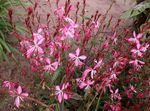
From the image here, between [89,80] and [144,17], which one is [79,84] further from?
[144,17]

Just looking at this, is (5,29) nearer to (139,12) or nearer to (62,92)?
(139,12)

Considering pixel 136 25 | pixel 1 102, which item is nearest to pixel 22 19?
pixel 136 25

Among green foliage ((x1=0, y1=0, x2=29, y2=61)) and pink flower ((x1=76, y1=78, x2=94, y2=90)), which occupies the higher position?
green foliage ((x1=0, y1=0, x2=29, y2=61))

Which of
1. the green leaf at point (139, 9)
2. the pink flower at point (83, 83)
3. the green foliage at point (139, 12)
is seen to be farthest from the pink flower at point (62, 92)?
the green leaf at point (139, 9)

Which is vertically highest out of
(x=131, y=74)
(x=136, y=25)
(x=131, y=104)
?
(x=136, y=25)

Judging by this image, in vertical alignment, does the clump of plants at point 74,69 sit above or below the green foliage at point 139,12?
below

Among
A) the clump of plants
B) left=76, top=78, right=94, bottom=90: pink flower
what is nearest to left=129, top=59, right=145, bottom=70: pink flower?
the clump of plants

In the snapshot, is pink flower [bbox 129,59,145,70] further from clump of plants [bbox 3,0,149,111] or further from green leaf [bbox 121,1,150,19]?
green leaf [bbox 121,1,150,19]

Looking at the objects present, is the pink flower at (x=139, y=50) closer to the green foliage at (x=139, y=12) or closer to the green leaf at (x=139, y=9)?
the green foliage at (x=139, y=12)
